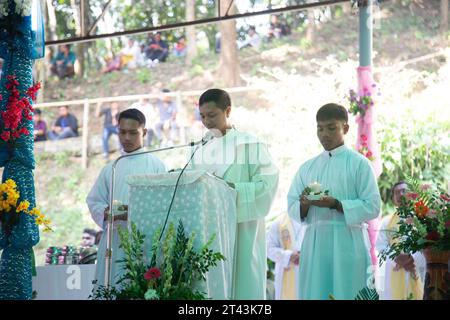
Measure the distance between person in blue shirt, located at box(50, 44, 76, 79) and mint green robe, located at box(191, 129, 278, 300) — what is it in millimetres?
17425

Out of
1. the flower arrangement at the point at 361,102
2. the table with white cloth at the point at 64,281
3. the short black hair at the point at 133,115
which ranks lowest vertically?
the table with white cloth at the point at 64,281

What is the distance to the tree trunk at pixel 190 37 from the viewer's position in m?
22.3

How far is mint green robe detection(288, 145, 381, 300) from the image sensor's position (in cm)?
617

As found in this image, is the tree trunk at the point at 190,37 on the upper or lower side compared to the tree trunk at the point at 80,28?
upper

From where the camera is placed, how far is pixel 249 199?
5.73m

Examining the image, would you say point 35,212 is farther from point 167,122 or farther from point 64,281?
point 167,122

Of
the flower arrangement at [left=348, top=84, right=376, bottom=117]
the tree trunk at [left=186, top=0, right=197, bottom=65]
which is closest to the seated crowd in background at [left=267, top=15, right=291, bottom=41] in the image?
the tree trunk at [left=186, top=0, right=197, bottom=65]

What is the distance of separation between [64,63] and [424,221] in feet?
61.4

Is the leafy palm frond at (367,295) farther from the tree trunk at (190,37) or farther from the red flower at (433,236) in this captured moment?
the tree trunk at (190,37)

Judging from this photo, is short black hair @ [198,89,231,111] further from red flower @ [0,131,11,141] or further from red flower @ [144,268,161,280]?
red flower @ [0,131,11,141]

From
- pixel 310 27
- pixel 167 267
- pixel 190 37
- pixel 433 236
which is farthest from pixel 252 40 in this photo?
pixel 167 267

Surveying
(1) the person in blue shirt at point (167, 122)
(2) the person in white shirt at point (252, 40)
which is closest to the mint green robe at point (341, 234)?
(1) the person in blue shirt at point (167, 122)
